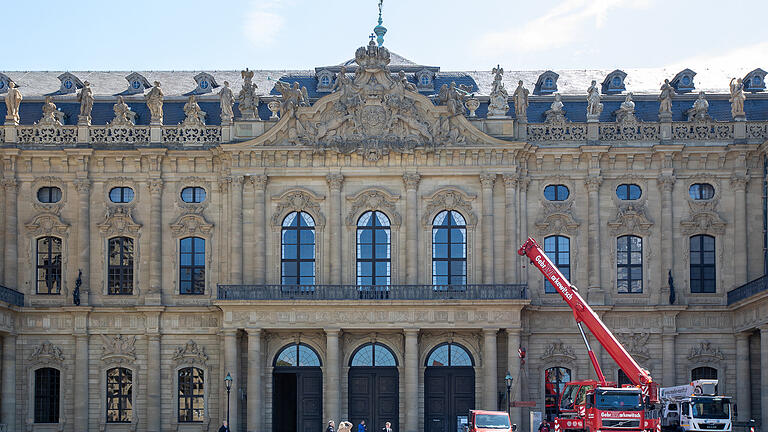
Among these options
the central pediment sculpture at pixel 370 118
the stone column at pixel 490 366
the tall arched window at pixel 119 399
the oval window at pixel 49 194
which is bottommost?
the tall arched window at pixel 119 399

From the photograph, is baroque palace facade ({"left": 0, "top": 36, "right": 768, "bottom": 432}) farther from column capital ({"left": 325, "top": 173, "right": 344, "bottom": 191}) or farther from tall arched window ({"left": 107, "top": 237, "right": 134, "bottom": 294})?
column capital ({"left": 325, "top": 173, "right": 344, "bottom": 191})

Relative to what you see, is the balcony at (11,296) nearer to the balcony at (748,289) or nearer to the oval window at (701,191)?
the oval window at (701,191)

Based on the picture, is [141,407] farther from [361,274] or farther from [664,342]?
[664,342]

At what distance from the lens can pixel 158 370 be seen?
5662 cm

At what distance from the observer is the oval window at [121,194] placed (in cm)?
5803

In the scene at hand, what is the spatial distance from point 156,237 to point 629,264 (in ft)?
66.9

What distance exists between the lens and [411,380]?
54.8 m

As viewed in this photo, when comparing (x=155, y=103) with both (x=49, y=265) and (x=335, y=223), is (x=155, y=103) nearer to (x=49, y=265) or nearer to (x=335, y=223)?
(x=49, y=265)

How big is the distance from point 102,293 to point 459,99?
1742 centimetres

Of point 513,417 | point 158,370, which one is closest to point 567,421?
point 513,417

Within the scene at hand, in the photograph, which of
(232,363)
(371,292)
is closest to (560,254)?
(371,292)

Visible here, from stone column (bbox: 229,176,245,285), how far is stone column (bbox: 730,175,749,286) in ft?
68.8

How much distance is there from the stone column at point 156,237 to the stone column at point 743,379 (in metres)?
24.5

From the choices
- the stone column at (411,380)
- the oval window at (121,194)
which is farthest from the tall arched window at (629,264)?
the oval window at (121,194)
